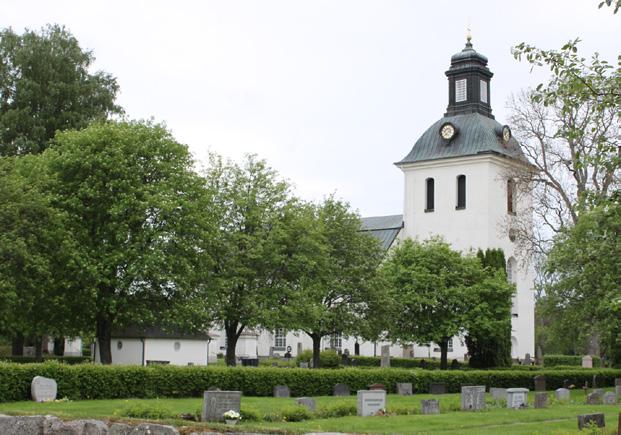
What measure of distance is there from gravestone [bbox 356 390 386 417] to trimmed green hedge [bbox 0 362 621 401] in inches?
300

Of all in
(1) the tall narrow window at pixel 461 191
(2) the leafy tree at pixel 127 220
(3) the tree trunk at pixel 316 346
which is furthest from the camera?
(1) the tall narrow window at pixel 461 191

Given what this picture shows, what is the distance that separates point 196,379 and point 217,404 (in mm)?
9760

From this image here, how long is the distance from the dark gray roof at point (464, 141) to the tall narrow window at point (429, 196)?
5.99 ft

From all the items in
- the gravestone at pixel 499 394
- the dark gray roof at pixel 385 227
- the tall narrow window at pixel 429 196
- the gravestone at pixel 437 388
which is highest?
the tall narrow window at pixel 429 196

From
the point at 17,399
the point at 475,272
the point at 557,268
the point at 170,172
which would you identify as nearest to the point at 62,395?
the point at 17,399

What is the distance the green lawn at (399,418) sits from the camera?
1872 cm

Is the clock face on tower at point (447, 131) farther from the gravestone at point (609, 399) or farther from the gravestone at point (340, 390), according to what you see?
the gravestone at point (609, 399)

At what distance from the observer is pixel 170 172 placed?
1403 inches

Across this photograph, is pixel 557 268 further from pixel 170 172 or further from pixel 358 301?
pixel 170 172

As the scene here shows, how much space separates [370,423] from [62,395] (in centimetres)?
990

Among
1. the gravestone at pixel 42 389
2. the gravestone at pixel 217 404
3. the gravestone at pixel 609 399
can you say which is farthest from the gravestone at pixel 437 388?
the gravestone at pixel 217 404

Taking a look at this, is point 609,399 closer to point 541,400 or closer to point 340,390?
point 541,400

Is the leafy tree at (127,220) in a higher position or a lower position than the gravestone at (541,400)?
higher

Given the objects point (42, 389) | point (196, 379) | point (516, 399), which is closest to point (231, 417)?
point (42, 389)
